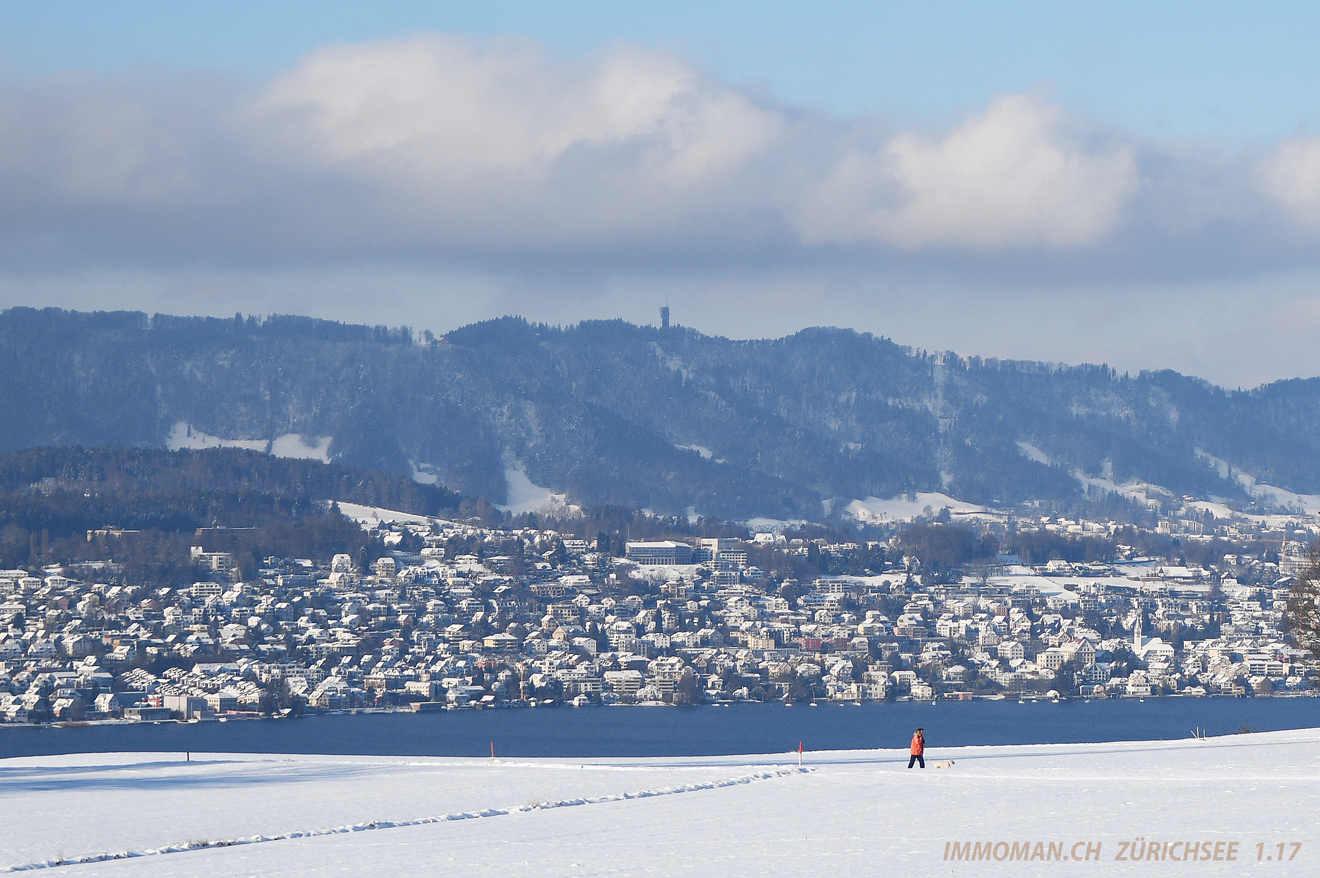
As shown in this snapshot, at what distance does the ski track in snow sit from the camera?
17.5 metres

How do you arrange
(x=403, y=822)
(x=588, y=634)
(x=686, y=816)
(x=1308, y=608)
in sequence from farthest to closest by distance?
(x=588, y=634)
(x=1308, y=608)
(x=403, y=822)
(x=686, y=816)

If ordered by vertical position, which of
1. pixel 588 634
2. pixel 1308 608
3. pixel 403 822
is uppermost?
pixel 1308 608

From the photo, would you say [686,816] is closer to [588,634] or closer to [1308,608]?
[1308,608]

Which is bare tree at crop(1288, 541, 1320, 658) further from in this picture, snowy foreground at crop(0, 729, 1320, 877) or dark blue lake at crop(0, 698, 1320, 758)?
dark blue lake at crop(0, 698, 1320, 758)

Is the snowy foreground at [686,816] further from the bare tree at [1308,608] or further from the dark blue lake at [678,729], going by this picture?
the dark blue lake at [678,729]

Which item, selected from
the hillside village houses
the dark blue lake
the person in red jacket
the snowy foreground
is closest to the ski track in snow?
the snowy foreground

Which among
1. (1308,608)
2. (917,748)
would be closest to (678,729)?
(1308,608)

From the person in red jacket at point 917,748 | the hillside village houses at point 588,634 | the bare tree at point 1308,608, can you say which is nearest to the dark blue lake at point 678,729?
the hillside village houses at point 588,634

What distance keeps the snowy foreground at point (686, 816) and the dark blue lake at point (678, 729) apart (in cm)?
2235

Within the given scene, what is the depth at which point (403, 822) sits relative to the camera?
20.0 meters

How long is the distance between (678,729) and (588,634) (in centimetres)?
3814

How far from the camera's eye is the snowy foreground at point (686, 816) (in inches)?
633

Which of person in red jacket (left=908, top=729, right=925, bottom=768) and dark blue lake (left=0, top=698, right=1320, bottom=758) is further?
dark blue lake (left=0, top=698, right=1320, bottom=758)

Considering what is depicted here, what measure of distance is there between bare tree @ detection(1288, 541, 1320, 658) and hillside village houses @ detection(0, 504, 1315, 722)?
40.3m
